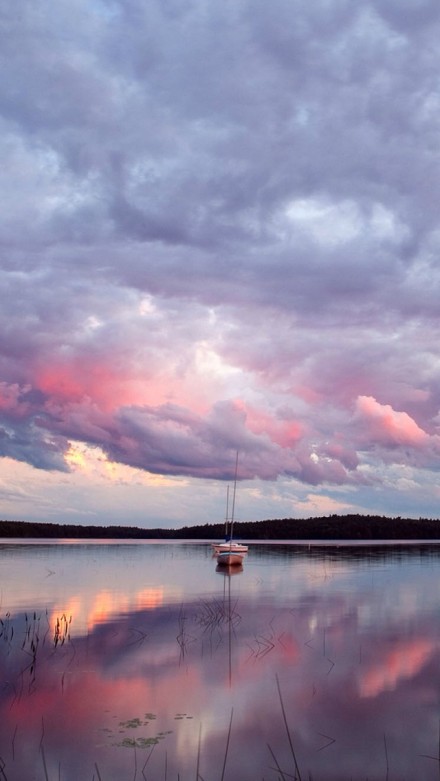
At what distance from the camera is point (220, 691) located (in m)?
19.9

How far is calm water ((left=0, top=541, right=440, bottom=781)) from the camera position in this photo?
1415 cm

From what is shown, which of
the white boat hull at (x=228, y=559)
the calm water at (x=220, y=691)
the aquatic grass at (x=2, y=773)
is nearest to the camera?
the aquatic grass at (x=2, y=773)

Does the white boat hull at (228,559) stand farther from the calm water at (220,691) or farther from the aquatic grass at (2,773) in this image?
the aquatic grass at (2,773)

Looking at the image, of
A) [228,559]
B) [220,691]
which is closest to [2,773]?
[220,691]

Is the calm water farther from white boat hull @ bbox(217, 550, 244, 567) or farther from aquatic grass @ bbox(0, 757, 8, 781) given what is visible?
white boat hull @ bbox(217, 550, 244, 567)

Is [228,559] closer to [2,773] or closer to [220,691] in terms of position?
[220,691]

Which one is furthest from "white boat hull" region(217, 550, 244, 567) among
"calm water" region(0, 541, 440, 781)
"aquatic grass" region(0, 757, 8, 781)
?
"aquatic grass" region(0, 757, 8, 781)

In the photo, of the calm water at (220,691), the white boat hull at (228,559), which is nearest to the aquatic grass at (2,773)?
the calm water at (220,691)

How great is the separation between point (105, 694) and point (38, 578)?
4389cm

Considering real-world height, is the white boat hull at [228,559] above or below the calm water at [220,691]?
above

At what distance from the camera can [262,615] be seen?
3697 centimetres

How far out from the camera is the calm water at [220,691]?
14148 millimetres

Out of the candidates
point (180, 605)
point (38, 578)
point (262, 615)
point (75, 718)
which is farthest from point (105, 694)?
point (38, 578)

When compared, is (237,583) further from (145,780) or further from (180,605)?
(145,780)
